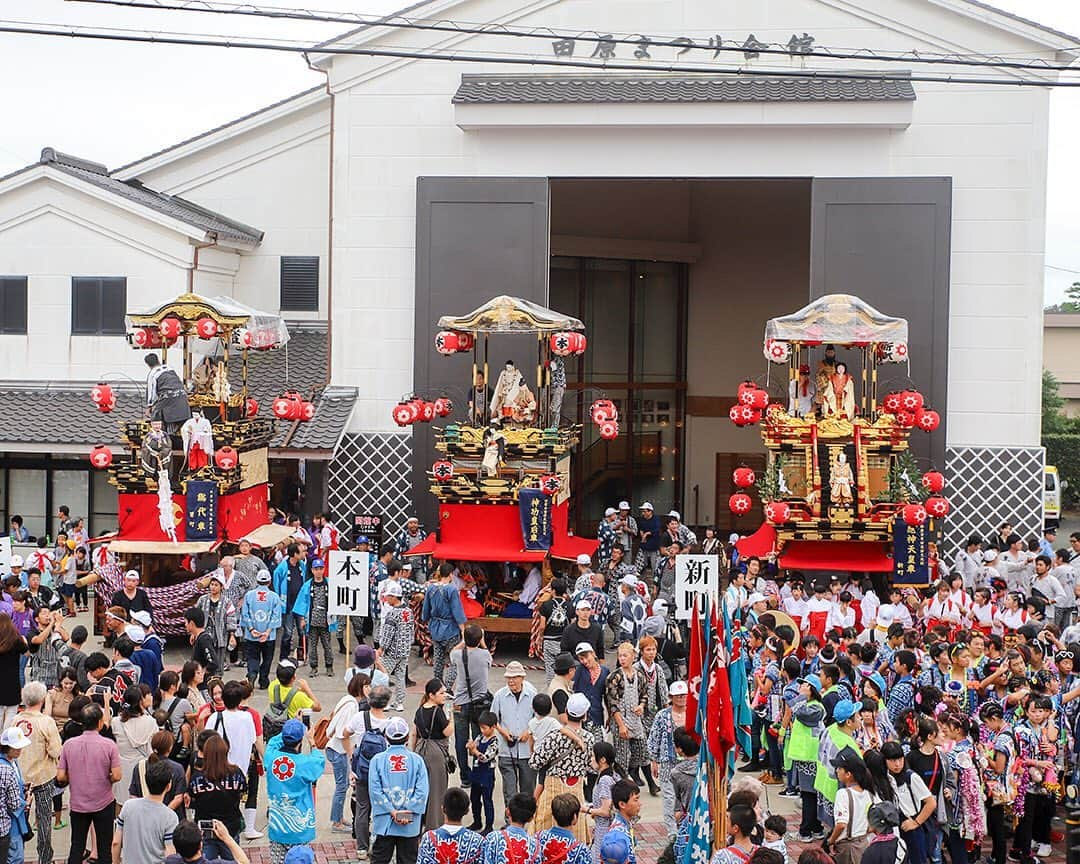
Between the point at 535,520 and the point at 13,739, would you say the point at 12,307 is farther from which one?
the point at 13,739

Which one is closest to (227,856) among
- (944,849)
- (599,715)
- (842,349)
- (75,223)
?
(599,715)

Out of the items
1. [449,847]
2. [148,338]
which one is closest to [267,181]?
[148,338]

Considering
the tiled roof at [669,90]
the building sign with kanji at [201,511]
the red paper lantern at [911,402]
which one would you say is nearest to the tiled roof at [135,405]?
the building sign with kanji at [201,511]

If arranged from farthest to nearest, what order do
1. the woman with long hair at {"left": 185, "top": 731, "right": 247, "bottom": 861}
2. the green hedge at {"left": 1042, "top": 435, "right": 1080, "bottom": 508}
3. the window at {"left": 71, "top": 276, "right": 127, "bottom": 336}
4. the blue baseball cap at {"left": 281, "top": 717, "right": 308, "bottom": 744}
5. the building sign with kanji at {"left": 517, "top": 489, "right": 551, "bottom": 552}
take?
the green hedge at {"left": 1042, "top": 435, "right": 1080, "bottom": 508}, the window at {"left": 71, "top": 276, "right": 127, "bottom": 336}, the building sign with kanji at {"left": 517, "top": 489, "right": 551, "bottom": 552}, the blue baseball cap at {"left": 281, "top": 717, "right": 308, "bottom": 744}, the woman with long hair at {"left": 185, "top": 731, "right": 247, "bottom": 861}

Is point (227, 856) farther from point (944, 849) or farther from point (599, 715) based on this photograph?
point (944, 849)

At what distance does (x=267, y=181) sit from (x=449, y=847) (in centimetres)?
2065

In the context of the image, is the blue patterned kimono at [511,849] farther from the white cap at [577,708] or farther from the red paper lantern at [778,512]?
the red paper lantern at [778,512]

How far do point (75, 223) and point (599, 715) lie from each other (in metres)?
16.2

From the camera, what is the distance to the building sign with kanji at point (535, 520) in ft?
61.1

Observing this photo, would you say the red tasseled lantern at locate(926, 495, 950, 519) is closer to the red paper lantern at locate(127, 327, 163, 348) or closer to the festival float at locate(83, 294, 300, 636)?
the festival float at locate(83, 294, 300, 636)

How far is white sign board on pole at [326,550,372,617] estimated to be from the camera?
600 inches

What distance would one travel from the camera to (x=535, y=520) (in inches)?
733

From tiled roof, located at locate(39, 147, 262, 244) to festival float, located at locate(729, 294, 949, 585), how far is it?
418 inches

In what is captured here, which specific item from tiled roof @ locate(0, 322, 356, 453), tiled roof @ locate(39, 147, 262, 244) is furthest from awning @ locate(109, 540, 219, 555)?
tiled roof @ locate(39, 147, 262, 244)
